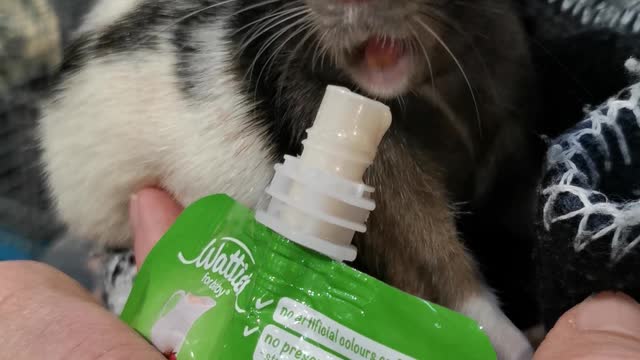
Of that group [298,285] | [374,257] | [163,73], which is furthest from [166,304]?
[163,73]

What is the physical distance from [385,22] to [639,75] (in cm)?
25

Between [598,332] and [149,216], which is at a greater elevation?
[598,332]

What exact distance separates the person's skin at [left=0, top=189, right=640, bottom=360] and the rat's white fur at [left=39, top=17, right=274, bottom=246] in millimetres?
221

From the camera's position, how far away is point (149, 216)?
31.8 inches

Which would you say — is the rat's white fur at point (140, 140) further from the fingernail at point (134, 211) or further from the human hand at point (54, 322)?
the human hand at point (54, 322)

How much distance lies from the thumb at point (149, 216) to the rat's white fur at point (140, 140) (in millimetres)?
20

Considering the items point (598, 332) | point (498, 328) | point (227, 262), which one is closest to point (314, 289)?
point (227, 262)

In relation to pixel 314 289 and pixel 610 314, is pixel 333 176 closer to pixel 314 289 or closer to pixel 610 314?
pixel 314 289

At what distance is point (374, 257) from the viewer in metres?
0.73

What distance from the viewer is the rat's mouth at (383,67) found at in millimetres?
682

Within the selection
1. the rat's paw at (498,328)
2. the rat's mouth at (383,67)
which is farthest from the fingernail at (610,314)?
the rat's mouth at (383,67)

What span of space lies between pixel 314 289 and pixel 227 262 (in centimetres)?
8

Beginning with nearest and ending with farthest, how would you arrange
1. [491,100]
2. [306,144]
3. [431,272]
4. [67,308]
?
1. [306,144]
2. [67,308]
3. [431,272]
4. [491,100]

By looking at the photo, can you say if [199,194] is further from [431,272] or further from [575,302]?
[575,302]
